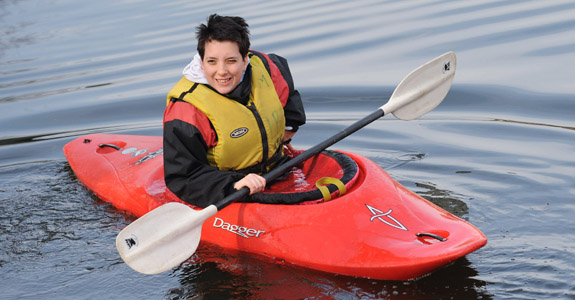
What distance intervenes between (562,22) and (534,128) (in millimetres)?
3363

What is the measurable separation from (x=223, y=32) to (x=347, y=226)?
112 centimetres

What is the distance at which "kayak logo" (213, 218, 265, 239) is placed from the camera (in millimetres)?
3662

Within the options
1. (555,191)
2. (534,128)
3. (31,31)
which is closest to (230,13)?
(31,31)

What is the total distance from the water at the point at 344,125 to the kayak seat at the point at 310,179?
0.34 metres

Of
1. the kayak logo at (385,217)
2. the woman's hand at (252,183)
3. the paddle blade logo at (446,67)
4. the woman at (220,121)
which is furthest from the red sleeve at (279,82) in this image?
the paddle blade logo at (446,67)

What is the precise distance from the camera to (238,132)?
375 centimetres

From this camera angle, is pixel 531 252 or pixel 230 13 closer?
pixel 531 252

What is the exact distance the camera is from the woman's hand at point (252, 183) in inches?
138

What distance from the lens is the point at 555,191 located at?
4.07m

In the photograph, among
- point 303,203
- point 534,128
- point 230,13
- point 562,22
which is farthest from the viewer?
point 230,13

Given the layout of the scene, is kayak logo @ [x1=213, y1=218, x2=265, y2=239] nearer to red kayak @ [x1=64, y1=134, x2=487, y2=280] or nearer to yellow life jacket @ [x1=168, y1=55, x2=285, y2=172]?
red kayak @ [x1=64, y1=134, x2=487, y2=280]

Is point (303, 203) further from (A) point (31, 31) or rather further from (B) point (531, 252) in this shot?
(A) point (31, 31)

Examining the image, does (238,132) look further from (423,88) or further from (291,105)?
(423,88)

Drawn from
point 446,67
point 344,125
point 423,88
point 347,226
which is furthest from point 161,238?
point 344,125
